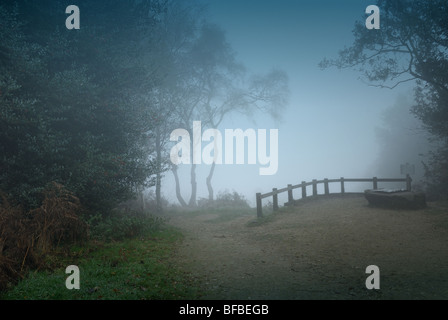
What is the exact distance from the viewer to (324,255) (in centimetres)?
798

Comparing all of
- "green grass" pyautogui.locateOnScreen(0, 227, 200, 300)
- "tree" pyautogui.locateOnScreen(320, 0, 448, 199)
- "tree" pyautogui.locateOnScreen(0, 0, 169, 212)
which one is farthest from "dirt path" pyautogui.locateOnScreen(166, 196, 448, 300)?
"tree" pyautogui.locateOnScreen(320, 0, 448, 199)

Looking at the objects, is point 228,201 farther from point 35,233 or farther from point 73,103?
point 35,233

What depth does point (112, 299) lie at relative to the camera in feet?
17.0

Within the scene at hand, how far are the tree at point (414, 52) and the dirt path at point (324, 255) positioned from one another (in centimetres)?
796

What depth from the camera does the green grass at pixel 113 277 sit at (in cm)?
535

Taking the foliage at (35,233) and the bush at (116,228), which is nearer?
the foliage at (35,233)

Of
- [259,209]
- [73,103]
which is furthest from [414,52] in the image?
[73,103]

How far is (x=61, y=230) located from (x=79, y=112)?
546 cm

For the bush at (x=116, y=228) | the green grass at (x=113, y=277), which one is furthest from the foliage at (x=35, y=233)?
the bush at (x=116, y=228)

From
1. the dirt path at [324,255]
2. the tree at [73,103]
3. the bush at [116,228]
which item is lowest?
the dirt path at [324,255]

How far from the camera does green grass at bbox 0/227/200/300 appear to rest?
5.35m

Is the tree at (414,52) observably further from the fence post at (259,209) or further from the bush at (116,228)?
the bush at (116,228)

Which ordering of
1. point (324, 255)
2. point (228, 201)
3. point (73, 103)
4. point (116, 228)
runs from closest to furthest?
point (324, 255) < point (116, 228) < point (73, 103) < point (228, 201)

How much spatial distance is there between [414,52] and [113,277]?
21374mm
